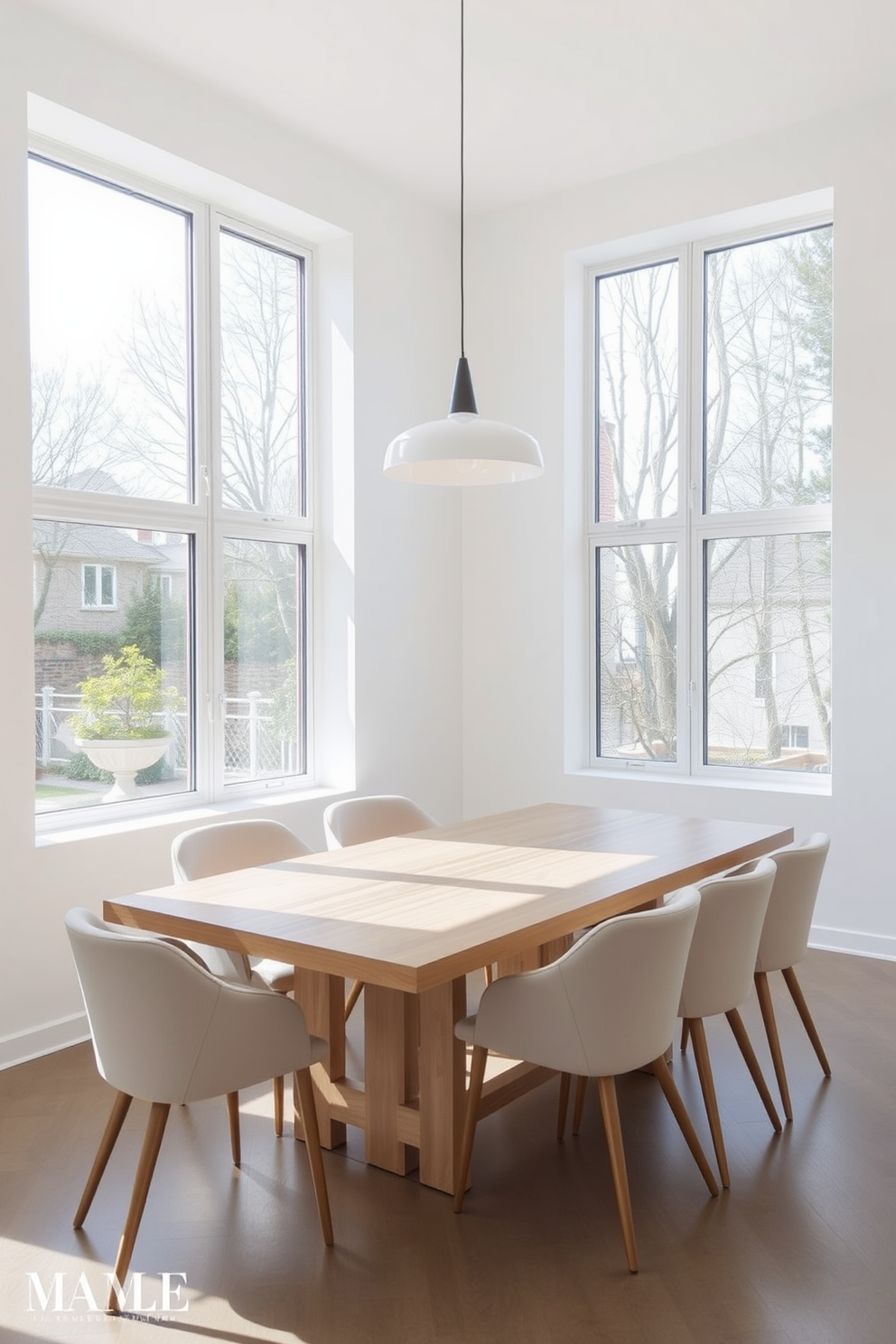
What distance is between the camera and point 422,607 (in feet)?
18.5

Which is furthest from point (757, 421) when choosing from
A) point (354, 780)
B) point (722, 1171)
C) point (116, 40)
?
point (722, 1171)

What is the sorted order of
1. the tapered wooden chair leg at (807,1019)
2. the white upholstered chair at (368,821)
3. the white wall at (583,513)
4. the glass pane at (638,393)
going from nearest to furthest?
the tapered wooden chair leg at (807,1019), the white upholstered chair at (368,821), the white wall at (583,513), the glass pane at (638,393)

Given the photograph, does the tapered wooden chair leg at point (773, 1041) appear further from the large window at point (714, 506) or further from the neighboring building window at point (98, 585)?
the neighboring building window at point (98, 585)

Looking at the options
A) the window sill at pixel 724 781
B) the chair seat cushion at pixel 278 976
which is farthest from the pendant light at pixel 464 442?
the window sill at pixel 724 781

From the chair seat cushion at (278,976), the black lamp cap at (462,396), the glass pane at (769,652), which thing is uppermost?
the black lamp cap at (462,396)

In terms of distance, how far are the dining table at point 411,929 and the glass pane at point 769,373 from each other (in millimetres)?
2380

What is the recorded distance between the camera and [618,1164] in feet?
7.69

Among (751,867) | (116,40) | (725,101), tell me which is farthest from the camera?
Answer: (725,101)

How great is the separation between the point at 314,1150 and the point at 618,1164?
2.23 ft

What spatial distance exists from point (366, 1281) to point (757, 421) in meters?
4.24

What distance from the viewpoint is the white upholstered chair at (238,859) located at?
9.39 feet

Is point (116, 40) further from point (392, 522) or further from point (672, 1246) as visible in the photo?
point (672, 1246)

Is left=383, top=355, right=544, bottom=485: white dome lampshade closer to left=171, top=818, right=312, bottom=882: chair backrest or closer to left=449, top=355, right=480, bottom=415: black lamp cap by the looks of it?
left=449, top=355, right=480, bottom=415: black lamp cap

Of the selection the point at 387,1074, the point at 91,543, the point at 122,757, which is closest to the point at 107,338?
the point at 91,543
